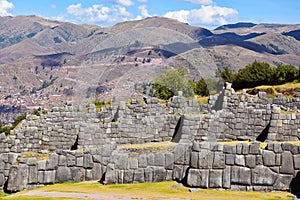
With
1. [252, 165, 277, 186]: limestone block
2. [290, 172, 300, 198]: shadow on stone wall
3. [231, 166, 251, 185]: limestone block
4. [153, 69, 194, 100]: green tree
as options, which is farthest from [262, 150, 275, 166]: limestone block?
[153, 69, 194, 100]: green tree

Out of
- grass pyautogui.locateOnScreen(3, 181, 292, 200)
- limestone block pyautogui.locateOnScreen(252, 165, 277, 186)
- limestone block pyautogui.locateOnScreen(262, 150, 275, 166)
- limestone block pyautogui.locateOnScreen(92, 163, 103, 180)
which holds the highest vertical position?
limestone block pyautogui.locateOnScreen(262, 150, 275, 166)

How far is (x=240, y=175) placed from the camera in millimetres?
15055

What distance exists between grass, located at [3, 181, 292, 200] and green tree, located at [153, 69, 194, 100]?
96.3ft

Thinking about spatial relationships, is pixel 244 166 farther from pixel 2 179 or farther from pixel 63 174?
pixel 2 179

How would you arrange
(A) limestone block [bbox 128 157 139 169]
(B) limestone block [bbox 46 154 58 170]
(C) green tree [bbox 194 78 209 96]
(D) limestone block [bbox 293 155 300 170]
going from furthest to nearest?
(C) green tree [bbox 194 78 209 96]
(B) limestone block [bbox 46 154 58 170]
(A) limestone block [bbox 128 157 139 169]
(D) limestone block [bbox 293 155 300 170]

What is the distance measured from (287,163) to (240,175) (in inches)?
56.4

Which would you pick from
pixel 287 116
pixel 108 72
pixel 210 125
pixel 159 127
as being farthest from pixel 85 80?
pixel 287 116

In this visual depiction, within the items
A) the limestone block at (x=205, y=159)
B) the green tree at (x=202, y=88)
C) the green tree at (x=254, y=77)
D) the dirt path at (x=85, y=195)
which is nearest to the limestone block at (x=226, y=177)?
the limestone block at (x=205, y=159)

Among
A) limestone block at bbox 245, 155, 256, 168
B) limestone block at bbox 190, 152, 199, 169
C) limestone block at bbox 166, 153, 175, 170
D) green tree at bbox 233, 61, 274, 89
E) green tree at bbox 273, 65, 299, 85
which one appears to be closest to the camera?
limestone block at bbox 245, 155, 256, 168

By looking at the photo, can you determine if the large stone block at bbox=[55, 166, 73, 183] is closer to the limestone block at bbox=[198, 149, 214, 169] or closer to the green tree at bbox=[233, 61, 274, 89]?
the limestone block at bbox=[198, 149, 214, 169]

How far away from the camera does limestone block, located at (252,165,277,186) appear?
14.8 meters

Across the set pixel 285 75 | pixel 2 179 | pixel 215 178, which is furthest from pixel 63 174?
pixel 285 75

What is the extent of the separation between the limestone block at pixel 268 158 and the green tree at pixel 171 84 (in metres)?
30.4

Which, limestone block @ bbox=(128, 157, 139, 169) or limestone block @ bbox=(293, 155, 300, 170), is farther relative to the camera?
limestone block @ bbox=(128, 157, 139, 169)
